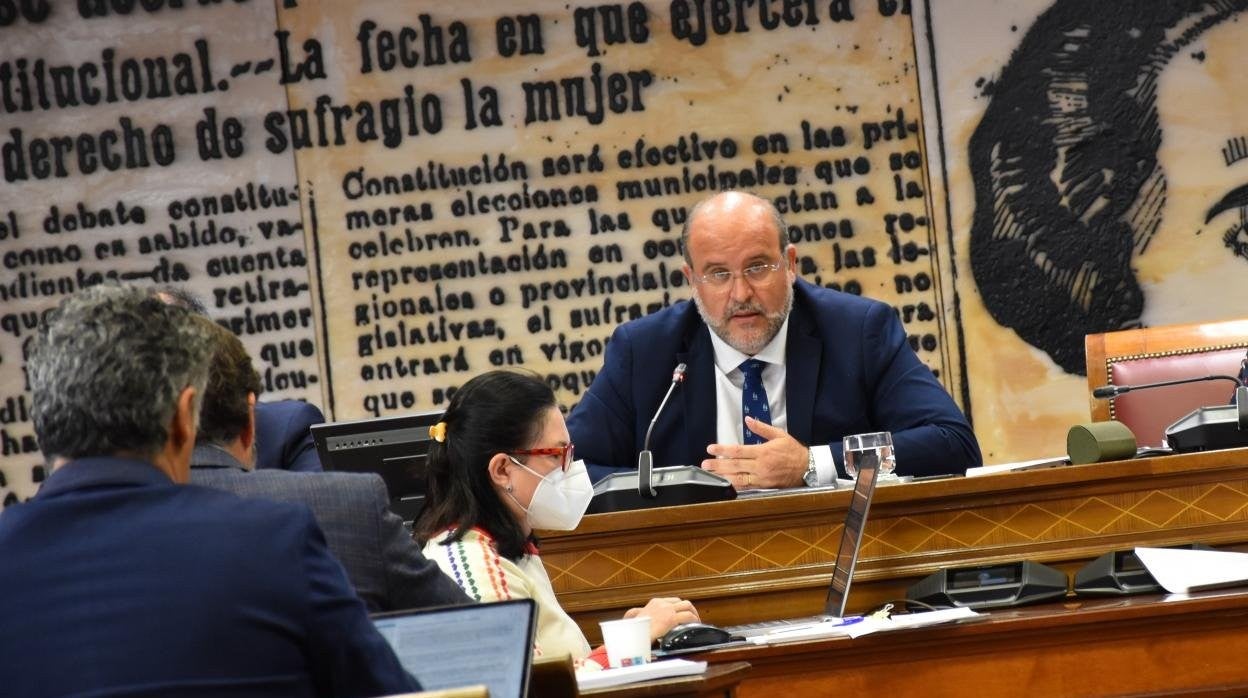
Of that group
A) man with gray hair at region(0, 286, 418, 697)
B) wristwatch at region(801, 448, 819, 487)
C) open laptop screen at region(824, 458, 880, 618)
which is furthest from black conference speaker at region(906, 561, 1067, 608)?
man with gray hair at region(0, 286, 418, 697)

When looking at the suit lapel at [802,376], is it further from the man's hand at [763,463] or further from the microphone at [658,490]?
the microphone at [658,490]

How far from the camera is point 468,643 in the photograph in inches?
70.3

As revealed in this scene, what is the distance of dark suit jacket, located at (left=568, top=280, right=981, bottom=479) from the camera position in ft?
12.8

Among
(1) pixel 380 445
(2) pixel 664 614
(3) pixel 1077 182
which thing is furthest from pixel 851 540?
(3) pixel 1077 182

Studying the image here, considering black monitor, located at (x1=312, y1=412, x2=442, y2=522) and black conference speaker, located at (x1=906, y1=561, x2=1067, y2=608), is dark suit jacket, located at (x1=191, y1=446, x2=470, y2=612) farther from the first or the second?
black conference speaker, located at (x1=906, y1=561, x2=1067, y2=608)

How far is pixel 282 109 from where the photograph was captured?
5.25 m

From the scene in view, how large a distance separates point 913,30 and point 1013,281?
0.93 meters

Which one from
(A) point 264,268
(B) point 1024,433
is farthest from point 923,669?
(A) point 264,268

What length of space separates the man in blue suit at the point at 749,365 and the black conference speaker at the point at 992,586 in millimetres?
969

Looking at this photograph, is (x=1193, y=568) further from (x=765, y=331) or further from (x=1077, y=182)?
(x=1077, y=182)

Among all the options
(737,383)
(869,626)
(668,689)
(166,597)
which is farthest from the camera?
(737,383)

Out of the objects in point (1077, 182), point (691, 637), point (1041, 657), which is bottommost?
point (1041, 657)

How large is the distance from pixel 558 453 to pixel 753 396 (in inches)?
49.9

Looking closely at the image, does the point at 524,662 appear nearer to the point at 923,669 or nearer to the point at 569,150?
the point at 923,669
